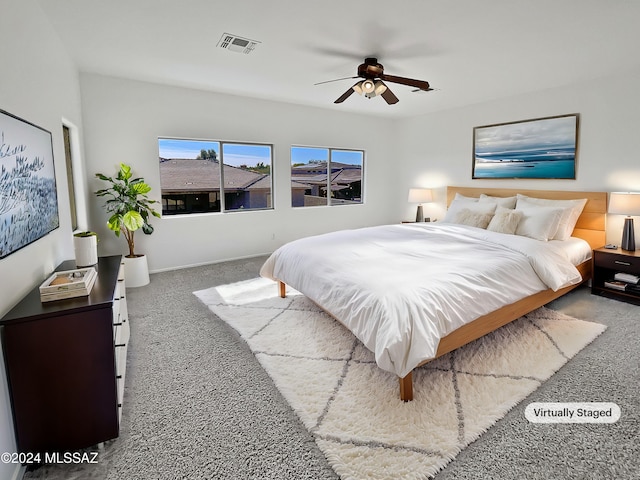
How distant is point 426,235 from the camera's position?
3990mm

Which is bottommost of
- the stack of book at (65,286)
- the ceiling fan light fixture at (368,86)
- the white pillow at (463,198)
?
the stack of book at (65,286)

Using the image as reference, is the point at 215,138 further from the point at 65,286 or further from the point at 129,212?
the point at 65,286

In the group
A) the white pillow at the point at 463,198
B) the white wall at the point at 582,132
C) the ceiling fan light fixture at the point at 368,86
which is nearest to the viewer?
the ceiling fan light fixture at the point at 368,86

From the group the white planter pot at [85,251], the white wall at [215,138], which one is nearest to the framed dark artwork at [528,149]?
the white wall at [215,138]

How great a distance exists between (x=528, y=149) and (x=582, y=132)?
0.62 m

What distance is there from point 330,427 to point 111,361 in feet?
3.89

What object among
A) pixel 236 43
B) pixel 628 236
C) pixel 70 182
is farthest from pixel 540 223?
pixel 70 182

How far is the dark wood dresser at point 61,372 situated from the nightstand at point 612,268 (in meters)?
4.60

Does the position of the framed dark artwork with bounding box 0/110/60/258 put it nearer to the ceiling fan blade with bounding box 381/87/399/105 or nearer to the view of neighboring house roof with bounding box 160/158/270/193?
the view of neighboring house roof with bounding box 160/158/270/193

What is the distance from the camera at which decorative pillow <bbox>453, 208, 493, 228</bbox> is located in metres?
4.38

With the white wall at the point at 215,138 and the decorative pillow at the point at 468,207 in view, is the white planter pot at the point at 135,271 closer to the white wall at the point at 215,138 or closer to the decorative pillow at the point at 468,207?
the white wall at the point at 215,138

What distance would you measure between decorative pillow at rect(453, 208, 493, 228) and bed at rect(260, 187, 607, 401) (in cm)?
2

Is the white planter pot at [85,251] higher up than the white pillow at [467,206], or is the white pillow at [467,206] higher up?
the white pillow at [467,206]

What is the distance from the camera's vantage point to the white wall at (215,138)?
167 inches
